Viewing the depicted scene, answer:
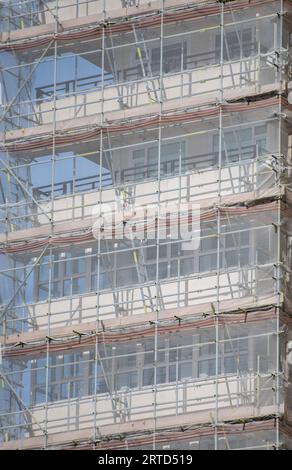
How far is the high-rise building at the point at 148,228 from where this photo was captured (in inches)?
2424

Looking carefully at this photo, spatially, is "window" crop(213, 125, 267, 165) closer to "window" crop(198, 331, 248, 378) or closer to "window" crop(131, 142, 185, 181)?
"window" crop(131, 142, 185, 181)

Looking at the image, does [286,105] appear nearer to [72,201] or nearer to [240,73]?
[240,73]

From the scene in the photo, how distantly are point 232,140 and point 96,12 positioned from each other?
508 centimetres

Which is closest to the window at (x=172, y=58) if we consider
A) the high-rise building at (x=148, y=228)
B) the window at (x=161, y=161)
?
the high-rise building at (x=148, y=228)

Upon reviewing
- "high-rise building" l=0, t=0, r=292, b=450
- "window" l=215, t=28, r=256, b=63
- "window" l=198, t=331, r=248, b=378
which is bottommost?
"window" l=198, t=331, r=248, b=378

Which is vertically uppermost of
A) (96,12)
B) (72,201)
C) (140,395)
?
(96,12)

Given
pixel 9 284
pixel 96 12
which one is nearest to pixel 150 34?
pixel 96 12

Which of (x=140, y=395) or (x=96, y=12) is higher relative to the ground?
(x=96, y=12)

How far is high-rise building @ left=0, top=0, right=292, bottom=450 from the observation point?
61.6 meters

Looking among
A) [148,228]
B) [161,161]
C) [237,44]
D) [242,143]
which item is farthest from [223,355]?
[237,44]

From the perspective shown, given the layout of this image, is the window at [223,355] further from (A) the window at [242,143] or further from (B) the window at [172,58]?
(B) the window at [172,58]

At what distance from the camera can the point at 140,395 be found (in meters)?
62.4

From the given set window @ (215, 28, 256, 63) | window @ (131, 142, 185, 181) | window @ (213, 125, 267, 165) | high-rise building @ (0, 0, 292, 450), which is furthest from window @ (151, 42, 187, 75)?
window @ (213, 125, 267, 165)

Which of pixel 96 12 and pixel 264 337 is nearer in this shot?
pixel 264 337
